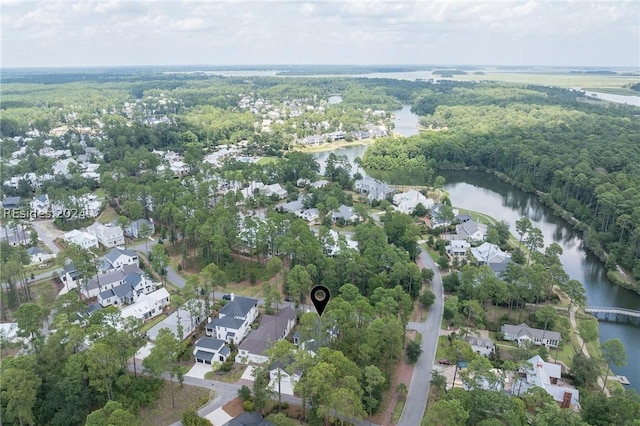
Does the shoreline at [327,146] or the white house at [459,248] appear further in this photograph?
the shoreline at [327,146]

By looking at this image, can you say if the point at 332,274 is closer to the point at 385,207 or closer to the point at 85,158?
the point at 385,207

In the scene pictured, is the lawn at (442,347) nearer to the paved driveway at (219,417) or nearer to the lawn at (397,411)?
the lawn at (397,411)

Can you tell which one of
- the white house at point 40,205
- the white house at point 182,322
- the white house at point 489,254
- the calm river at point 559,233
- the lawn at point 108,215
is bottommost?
the calm river at point 559,233

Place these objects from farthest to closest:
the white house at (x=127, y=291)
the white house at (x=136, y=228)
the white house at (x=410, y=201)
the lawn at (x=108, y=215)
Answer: the white house at (x=410, y=201)
the lawn at (x=108, y=215)
the white house at (x=136, y=228)
the white house at (x=127, y=291)

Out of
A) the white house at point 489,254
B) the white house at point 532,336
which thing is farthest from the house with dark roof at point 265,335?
the white house at point 489,254

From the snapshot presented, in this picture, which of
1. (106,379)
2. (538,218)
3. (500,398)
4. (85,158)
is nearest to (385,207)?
(538,218)

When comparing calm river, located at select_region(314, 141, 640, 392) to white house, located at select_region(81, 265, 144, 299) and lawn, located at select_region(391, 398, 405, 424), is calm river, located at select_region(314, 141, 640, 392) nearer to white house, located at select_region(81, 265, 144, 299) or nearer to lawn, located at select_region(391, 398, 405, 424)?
lawn, located at select_region(391, 398, 405, 424)

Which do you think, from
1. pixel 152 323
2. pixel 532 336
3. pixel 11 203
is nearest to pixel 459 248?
pixel 532 336
